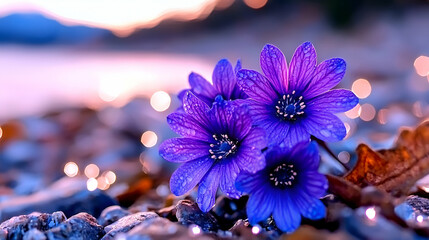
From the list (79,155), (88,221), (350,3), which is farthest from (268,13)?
(88,221)

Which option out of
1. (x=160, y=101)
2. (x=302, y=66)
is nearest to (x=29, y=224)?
(x=302, y=66)

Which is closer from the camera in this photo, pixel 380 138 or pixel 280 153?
pixel 280 153

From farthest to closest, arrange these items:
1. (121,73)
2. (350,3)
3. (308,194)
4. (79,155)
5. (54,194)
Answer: (350,3), (121,73), (79,155), (54,194), (308,194)

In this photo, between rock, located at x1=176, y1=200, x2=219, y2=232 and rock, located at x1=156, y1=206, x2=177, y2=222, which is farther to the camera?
rock, located at x1=156, y1=206, x2=177, y2=222

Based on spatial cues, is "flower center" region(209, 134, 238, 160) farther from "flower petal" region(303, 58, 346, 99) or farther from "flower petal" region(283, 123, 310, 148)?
"flower petal" region(303, 58, 346, 99)

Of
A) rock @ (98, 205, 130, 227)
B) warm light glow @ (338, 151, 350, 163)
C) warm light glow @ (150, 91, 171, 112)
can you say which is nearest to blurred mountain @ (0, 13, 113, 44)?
warm light glow @ (150, 91, 171, 112)

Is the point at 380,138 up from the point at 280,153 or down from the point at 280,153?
down

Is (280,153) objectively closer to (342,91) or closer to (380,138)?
(342,91)
